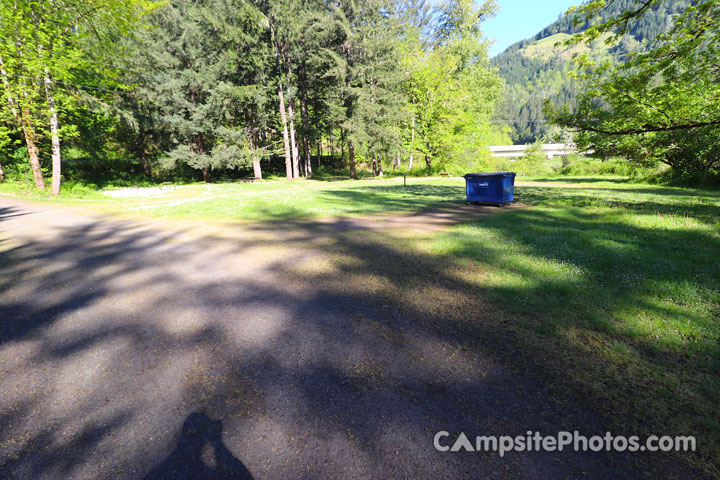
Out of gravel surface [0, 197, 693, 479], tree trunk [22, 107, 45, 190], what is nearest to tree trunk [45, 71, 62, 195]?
tree trunk [22, 107, 45, 190]

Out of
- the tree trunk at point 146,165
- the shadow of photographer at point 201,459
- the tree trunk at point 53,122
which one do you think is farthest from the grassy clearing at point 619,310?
the tree trunk at point 146,165

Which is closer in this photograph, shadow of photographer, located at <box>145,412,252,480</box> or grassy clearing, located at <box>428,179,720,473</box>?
shadow of photographer, located at <box>145,412,252,480</box>

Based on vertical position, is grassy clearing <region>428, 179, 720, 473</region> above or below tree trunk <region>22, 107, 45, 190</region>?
below

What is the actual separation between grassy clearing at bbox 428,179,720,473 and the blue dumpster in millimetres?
5350

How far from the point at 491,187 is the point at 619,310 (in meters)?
10.4

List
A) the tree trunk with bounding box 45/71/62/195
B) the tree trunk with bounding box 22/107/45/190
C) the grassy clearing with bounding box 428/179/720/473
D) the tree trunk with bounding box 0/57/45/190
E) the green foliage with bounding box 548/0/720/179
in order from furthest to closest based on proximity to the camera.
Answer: the tree trunk with bounding box 22/107/45/190
the tree trunk with bounding box 45/71/62/195
the tree trunk with bounding box 0/57/45/190
the green foliage with bounding box 548/0/720/179
the grassy clearing with bounding box 428/179/720/473

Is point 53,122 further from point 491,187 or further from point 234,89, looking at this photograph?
point 491,187

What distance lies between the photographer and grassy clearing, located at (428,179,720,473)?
2623 mm

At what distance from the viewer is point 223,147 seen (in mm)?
29719

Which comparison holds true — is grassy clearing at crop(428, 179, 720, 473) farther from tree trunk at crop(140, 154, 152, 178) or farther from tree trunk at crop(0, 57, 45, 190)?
tree trunk at crop(140, 154, 152, 178)

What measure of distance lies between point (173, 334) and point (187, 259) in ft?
11.0

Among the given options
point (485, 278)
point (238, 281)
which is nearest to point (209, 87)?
point (238, 281)

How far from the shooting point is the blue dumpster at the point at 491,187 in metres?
13.4

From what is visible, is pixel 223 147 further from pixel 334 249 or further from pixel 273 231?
pixel 334 249
